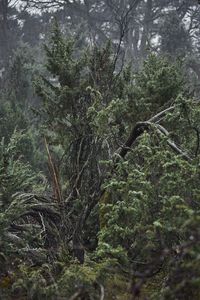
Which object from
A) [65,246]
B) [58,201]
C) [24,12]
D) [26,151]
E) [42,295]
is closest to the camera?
[42,295]

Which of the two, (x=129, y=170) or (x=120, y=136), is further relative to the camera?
(x=120, y=136)

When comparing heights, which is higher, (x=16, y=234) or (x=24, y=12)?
(x=24, y=12)

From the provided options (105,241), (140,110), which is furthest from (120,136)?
(105,241)

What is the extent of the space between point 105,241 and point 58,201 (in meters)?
1.41

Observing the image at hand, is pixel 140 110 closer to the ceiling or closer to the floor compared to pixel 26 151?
closer to the ceiling

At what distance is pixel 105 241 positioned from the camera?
13.1ft

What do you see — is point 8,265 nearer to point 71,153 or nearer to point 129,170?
point 129,170

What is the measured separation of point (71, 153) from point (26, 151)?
5.20 m

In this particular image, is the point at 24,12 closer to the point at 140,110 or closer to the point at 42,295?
the point at 140,110

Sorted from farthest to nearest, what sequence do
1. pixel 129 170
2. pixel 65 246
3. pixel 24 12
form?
1. pixel 24 12
2. pixel 65 246
3. pixel 129 170

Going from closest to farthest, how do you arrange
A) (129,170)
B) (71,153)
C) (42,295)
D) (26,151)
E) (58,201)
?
(42,295) < (129,170) < (58,201) < (71,153) < (26,151)

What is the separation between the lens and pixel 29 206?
4789 millimetres

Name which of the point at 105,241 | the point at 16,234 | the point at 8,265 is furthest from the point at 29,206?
the point at 105,241

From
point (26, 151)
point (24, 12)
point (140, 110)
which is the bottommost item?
point (26, 151)
